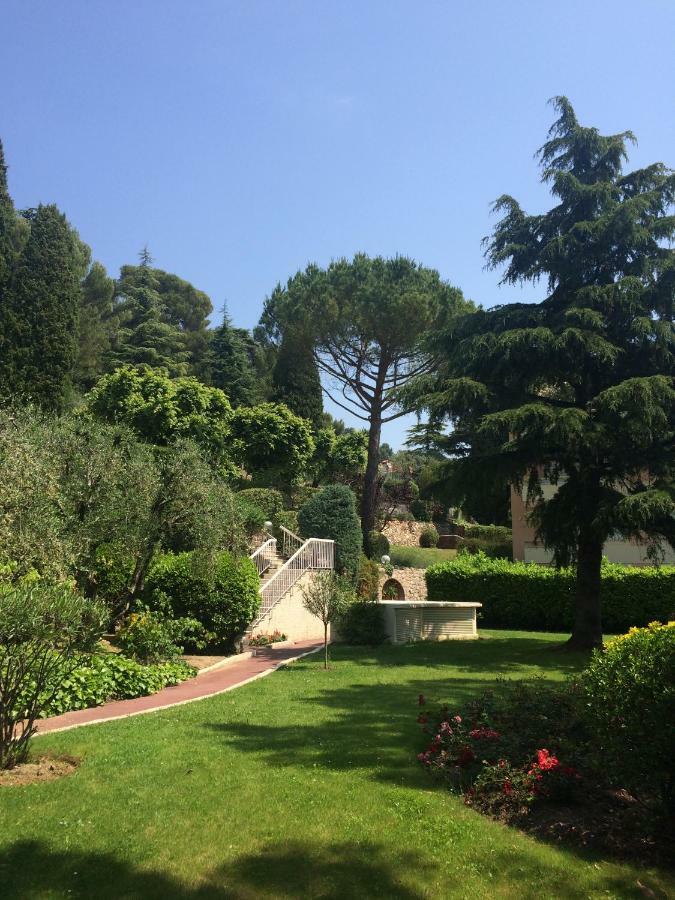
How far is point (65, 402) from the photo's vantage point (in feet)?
121

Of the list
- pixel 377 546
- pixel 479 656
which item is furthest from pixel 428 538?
pixel 479 656

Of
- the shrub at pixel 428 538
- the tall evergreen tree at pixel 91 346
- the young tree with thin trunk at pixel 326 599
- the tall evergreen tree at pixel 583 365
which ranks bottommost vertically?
the young tree with thin trunk at pixel 326 599

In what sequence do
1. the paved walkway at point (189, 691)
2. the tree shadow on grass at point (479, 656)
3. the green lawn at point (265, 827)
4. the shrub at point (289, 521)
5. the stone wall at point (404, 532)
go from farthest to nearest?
the stone wall at point (404, 532) → the shrub at point (289, 521) → the tree shadow on grass at point (479, 656) → the paved walkway at point (189, 691) → the green lawn at point (265, 827)

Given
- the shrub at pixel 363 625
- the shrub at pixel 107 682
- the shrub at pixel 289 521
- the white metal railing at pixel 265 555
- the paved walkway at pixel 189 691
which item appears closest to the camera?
the paved walkway at pixel 189 691

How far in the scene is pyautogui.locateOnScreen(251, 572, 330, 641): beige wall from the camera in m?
19.4

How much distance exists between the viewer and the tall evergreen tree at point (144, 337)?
46406 mm

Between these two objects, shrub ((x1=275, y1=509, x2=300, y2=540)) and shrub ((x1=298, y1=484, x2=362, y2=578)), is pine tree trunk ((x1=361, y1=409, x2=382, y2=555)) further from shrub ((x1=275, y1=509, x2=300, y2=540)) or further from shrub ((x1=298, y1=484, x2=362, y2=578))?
shrub ((x1=298, y1=484, x2=362, y2=578))

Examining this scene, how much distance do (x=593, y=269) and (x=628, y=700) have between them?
46.8 feet

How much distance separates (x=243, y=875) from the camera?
13.6ft

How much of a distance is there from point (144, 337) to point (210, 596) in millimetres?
35904

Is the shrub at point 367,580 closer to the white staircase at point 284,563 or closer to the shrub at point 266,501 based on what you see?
the white staircase at point 284,563

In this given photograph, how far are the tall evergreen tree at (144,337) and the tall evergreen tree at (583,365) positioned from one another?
3276 cm

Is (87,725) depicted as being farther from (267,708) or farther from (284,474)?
(284,474)

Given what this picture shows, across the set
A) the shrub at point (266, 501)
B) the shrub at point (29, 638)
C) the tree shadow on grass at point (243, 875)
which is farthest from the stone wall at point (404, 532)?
the tree shadow on grass at point (243, 875)
